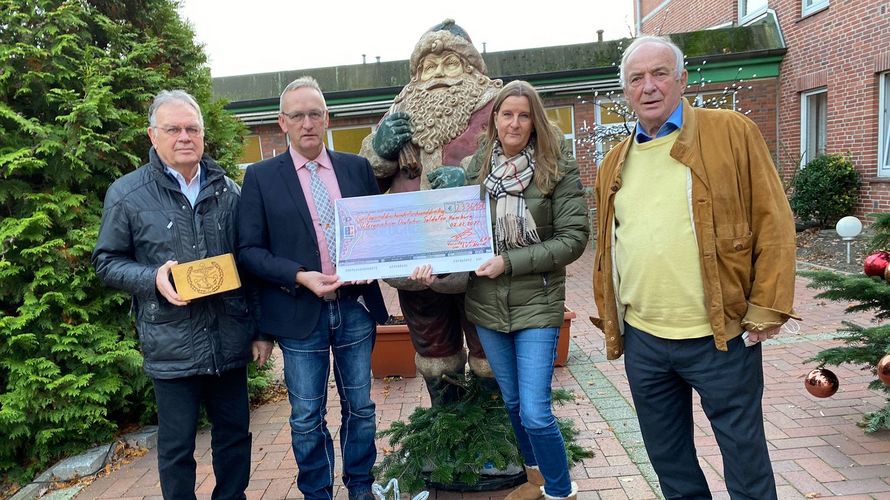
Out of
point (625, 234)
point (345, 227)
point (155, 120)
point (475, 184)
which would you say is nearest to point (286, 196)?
point (345, 227)

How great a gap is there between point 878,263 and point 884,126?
28.9 ft

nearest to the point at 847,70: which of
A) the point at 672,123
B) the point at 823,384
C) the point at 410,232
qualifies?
the point at 823,384

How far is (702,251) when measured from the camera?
1.95 m

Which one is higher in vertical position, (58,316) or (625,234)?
(625,234)

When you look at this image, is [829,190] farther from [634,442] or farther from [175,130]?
[175,130]

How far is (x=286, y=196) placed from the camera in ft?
8.18

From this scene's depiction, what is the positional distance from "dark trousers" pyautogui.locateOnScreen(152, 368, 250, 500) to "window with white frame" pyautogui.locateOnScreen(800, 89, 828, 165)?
12.5 m

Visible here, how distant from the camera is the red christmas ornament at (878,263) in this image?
307cm

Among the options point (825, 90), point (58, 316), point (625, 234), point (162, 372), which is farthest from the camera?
point (825, 90)

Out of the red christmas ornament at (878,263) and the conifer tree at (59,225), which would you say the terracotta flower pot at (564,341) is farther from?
the conifer tree at (59,225)

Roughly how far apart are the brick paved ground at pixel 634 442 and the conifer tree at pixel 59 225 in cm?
54

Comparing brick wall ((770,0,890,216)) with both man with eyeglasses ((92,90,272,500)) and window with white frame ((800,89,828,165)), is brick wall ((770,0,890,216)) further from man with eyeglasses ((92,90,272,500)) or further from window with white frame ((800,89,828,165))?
man with eyeglasses ((92,90,272,500))

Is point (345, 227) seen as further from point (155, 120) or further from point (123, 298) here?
point (123, 298)

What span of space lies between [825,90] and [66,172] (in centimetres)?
1263
